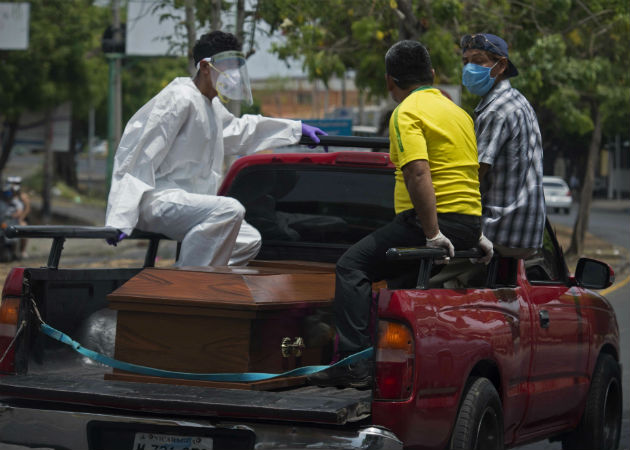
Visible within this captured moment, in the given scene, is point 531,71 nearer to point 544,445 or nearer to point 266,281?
point 544,445

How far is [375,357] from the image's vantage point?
14.5 ft

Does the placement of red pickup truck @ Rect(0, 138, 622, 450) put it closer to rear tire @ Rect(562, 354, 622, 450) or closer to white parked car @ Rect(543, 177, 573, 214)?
rear tire @ Rect(562, 354, 622, 450)

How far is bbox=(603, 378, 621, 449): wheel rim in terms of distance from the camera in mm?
6824

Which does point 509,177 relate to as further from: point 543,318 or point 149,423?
point 149,423

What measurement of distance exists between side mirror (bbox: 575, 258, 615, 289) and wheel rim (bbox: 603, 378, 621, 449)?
0.70 m

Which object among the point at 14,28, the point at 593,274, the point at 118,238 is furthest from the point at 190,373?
the point at 14,28

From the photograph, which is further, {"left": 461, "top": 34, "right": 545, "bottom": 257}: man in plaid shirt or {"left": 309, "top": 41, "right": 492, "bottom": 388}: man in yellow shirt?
{"left": 461, "top": 34, "right": 545, "bottom": 257}: man in plaid shirt

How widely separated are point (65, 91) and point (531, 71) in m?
16.9

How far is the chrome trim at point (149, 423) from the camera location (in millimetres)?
4289

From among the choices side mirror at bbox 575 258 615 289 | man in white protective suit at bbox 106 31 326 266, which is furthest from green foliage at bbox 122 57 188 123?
side mirror at bbox 575 258 615 289

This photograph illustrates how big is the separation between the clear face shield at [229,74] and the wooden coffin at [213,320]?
1.45 meters

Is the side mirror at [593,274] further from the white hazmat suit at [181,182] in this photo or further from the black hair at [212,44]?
the black hair at [212,44]

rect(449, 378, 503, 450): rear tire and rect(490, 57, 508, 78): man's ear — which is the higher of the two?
rect(490, 57, 508, 78): man's ear

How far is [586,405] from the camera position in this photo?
6.51 meters
